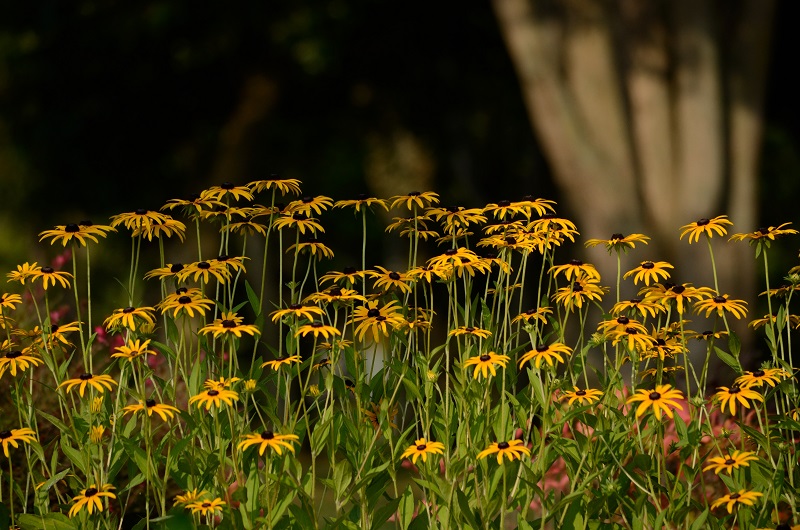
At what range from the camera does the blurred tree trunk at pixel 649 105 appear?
9398 mm

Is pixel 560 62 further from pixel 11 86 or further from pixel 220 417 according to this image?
pixel 11 86

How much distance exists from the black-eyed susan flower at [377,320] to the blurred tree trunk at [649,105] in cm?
543

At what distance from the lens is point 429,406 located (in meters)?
4.18

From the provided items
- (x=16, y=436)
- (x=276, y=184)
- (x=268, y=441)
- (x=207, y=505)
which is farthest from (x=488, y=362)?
(x=16, y=436)

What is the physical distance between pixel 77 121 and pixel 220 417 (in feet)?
40.7

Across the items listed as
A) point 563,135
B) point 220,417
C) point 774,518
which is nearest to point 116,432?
point 220,417

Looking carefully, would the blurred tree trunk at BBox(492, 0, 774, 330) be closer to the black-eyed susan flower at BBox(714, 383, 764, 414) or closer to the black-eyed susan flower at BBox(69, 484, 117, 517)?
the black-eyed susan flower at BBox(714, 383, 764, 414)

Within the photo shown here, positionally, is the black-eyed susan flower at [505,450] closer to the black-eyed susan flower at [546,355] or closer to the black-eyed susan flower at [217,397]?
the black-eyed susan flower at [546,355]

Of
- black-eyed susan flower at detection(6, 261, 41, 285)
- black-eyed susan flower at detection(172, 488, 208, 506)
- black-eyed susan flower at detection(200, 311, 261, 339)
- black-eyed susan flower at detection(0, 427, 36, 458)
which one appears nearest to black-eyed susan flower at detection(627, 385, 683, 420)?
black-eyed susan flower at detection(200, 311, 261, 339)

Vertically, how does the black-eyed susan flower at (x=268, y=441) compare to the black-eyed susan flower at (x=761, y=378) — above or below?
below

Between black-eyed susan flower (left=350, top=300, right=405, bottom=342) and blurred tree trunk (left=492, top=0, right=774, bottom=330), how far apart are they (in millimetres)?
5435

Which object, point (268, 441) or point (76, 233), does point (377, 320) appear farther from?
point (76, 233)

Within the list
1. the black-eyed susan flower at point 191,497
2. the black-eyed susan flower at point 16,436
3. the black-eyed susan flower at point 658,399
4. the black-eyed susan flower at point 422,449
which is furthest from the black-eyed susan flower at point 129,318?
the black-eyed susan flower at point 658,399

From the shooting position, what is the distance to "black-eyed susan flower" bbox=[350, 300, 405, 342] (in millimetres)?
3947
